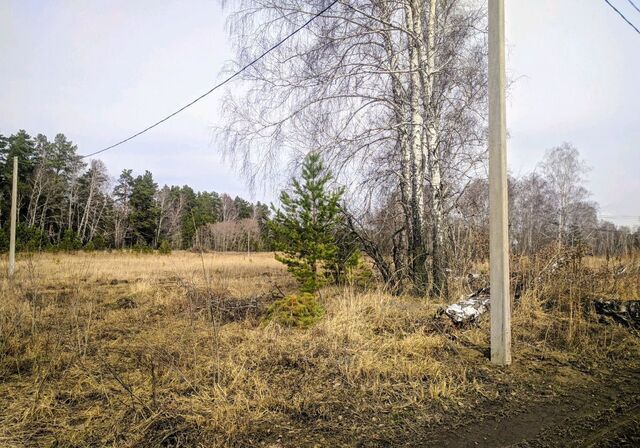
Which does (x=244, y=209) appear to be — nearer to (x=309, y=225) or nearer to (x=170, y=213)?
(x=170, y=213)

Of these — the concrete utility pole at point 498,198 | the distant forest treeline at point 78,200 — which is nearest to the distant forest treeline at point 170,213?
the distant forest treeline at point 78,200

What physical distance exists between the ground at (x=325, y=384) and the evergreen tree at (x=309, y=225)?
359 centimetres

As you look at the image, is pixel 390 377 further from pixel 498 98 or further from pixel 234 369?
pixel 498 98

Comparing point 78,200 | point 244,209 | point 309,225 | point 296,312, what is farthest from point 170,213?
point 296,312

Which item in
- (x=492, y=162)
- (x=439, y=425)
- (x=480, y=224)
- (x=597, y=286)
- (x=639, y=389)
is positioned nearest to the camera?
(x=439, y=425)

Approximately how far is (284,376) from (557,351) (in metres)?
3.62

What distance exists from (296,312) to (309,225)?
4243mm

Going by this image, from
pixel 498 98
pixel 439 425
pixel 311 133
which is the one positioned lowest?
pixel 439 425

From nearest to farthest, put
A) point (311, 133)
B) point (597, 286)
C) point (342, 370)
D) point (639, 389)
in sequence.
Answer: point (639, 389) → point (342, 370) → point (597, 286) → point (311, 133)

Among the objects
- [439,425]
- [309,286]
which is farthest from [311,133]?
[439,425]

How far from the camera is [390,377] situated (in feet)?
12.6

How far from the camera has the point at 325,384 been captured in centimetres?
371

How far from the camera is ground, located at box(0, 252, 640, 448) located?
110 inches

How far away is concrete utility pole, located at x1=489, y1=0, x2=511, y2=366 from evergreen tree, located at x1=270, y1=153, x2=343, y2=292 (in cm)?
521
